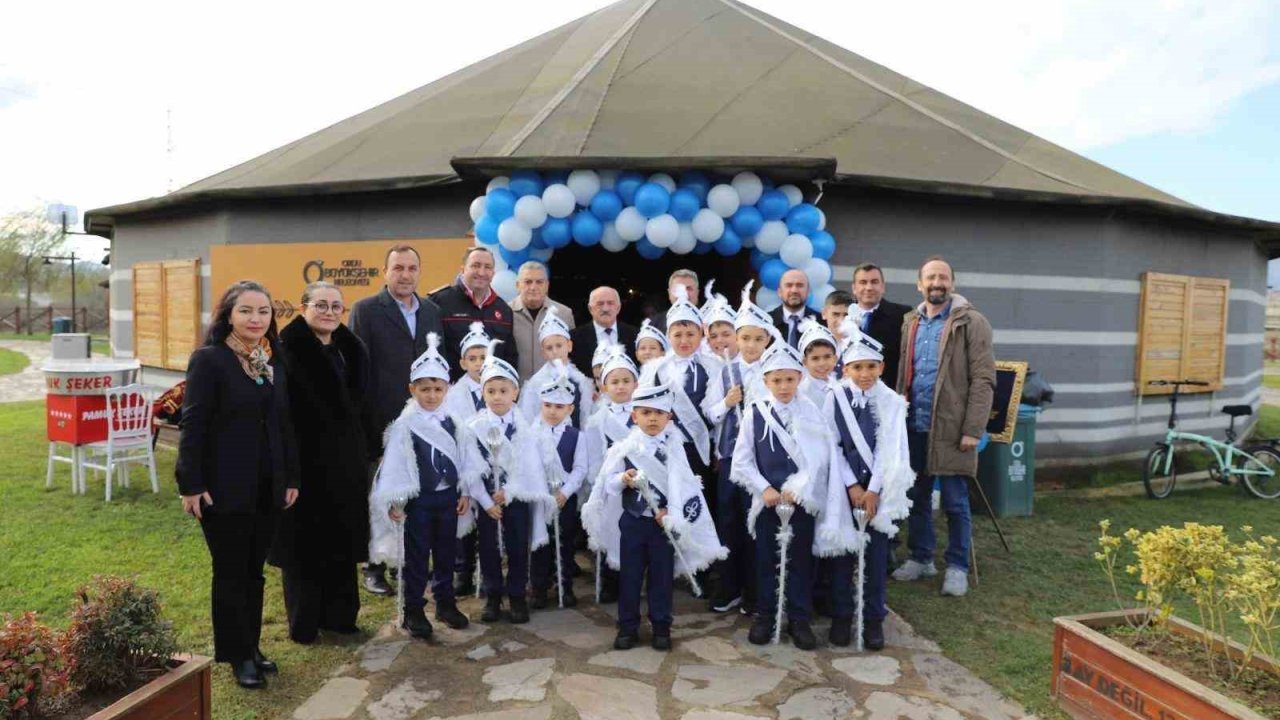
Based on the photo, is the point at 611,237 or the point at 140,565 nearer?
the point at 140,565

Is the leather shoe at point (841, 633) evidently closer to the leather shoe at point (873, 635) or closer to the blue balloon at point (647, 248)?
the leather shoe at point (873, 635)

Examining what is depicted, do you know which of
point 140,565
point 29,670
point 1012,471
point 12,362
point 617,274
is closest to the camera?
point 29,670

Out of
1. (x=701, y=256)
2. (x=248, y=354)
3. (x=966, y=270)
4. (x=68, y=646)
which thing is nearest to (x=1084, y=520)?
(x=966, y=270)

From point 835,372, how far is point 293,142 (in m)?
9.91

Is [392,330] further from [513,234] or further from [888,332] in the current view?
[888,332]

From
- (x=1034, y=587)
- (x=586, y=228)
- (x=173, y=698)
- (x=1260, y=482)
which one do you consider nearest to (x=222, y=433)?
(x=173, y=698)

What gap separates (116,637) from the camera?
2.96 metres

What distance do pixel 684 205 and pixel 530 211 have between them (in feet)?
4.27

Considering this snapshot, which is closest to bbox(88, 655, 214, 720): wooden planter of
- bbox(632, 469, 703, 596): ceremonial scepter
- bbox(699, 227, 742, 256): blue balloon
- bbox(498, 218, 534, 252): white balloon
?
bbox(632, 469, 703, 596): ceremonial scepter

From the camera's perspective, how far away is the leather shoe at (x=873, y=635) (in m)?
4.43

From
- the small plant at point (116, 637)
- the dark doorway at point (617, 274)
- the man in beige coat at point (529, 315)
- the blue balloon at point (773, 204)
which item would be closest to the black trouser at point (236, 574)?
the small plant at point (116, 637)

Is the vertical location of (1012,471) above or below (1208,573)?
below

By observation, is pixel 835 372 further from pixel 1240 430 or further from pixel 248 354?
pixel 1240 430

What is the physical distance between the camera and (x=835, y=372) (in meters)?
5.30
